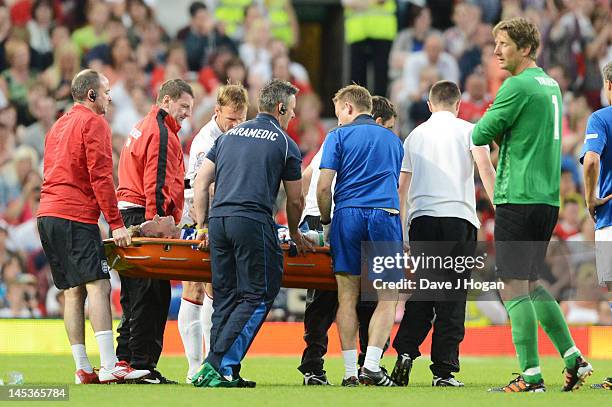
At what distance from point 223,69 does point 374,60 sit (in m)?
2.30

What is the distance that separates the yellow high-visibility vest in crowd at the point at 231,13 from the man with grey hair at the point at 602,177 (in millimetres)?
9134

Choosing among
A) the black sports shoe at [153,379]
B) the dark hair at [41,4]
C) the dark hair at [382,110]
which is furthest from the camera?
the dark hair at [41,4]

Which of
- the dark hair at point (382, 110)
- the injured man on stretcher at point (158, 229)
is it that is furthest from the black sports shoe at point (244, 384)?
the dark hair at point (382, 110)

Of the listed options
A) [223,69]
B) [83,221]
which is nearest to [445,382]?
[83,221]

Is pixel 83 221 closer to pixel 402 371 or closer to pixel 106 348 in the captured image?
pixel 106 348

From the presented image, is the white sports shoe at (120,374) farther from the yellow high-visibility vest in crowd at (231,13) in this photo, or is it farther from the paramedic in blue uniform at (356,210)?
the yellow high-visibility vest in crowd at (231,13)

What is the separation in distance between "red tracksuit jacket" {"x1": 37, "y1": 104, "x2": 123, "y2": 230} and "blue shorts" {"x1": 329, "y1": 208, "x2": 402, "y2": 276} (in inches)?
60.2

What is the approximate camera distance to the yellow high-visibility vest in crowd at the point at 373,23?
701 inches

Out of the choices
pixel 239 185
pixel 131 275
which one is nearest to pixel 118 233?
pixel 131 275

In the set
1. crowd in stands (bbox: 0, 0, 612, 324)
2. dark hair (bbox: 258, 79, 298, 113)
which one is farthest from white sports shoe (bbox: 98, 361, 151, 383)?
crowd in stands (bbox: 0, 0, 612, 324)

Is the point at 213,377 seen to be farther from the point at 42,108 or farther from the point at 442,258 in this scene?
the point at 42,108

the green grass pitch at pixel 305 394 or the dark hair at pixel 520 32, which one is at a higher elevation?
the dark hair at pixel 520 32

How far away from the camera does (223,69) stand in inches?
666

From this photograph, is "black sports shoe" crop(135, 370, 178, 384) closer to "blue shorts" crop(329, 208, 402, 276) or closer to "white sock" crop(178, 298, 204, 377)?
"white sock" crop(178, 298, 204, 377)
